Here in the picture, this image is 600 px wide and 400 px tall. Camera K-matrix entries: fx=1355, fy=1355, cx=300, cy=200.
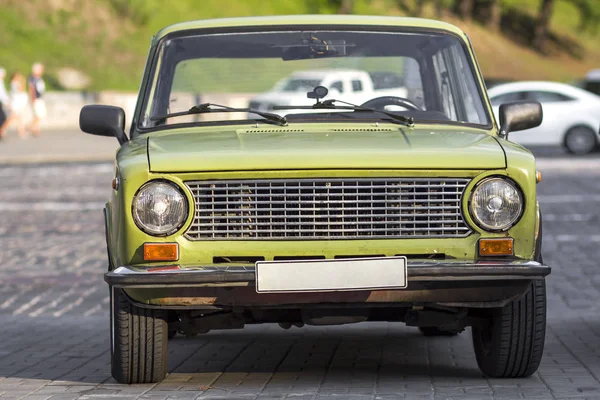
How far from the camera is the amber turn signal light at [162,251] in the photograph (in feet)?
20.0

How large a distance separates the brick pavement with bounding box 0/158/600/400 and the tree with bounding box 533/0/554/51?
2924 inches

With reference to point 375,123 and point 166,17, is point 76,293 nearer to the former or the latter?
point 375,123

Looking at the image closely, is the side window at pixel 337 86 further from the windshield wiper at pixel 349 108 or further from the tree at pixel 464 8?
the tree at pixel 464 8

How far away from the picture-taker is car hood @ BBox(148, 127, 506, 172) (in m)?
6.07

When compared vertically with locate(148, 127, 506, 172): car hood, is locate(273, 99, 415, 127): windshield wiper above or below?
above

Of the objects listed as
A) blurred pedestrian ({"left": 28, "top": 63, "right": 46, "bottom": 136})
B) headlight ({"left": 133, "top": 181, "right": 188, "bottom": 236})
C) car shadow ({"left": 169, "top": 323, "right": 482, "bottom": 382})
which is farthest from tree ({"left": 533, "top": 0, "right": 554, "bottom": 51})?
headlight ({"left": 133, "top": 181, "right": 188, "bottom": 236})

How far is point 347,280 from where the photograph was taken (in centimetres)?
591

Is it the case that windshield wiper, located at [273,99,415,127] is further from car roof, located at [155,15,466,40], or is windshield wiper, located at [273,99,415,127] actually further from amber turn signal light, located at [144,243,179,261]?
amber turn signal light, located at [144,243,179,261]

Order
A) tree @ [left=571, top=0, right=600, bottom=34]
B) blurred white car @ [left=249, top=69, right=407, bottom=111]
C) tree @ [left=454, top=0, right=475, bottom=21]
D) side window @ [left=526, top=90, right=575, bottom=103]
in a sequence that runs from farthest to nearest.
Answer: tree @ [left=454, top=0, right=475, bottom=21], tree @ [left=571, top=0, right=600, bottom=34], side window @ [left=526, top=90, right=575, bottom=103], blurred white car @ [left=249, top=69, right=407, bottom=111]

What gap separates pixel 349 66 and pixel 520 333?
1.92 m

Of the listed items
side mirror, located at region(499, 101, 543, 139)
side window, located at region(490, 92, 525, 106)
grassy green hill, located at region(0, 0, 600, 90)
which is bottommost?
side mirror, located at region(499, 101, 543, 139)

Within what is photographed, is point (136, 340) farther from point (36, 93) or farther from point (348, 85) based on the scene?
point (36, 93)

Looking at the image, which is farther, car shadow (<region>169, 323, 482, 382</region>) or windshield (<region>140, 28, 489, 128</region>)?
windshield (<region>140, 28, 489, 128</region>)

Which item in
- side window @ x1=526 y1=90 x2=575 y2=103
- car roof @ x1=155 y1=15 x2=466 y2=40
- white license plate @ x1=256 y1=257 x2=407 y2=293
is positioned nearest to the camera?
white license plate @ x1=256 y1=257 x2=407 y2=293
